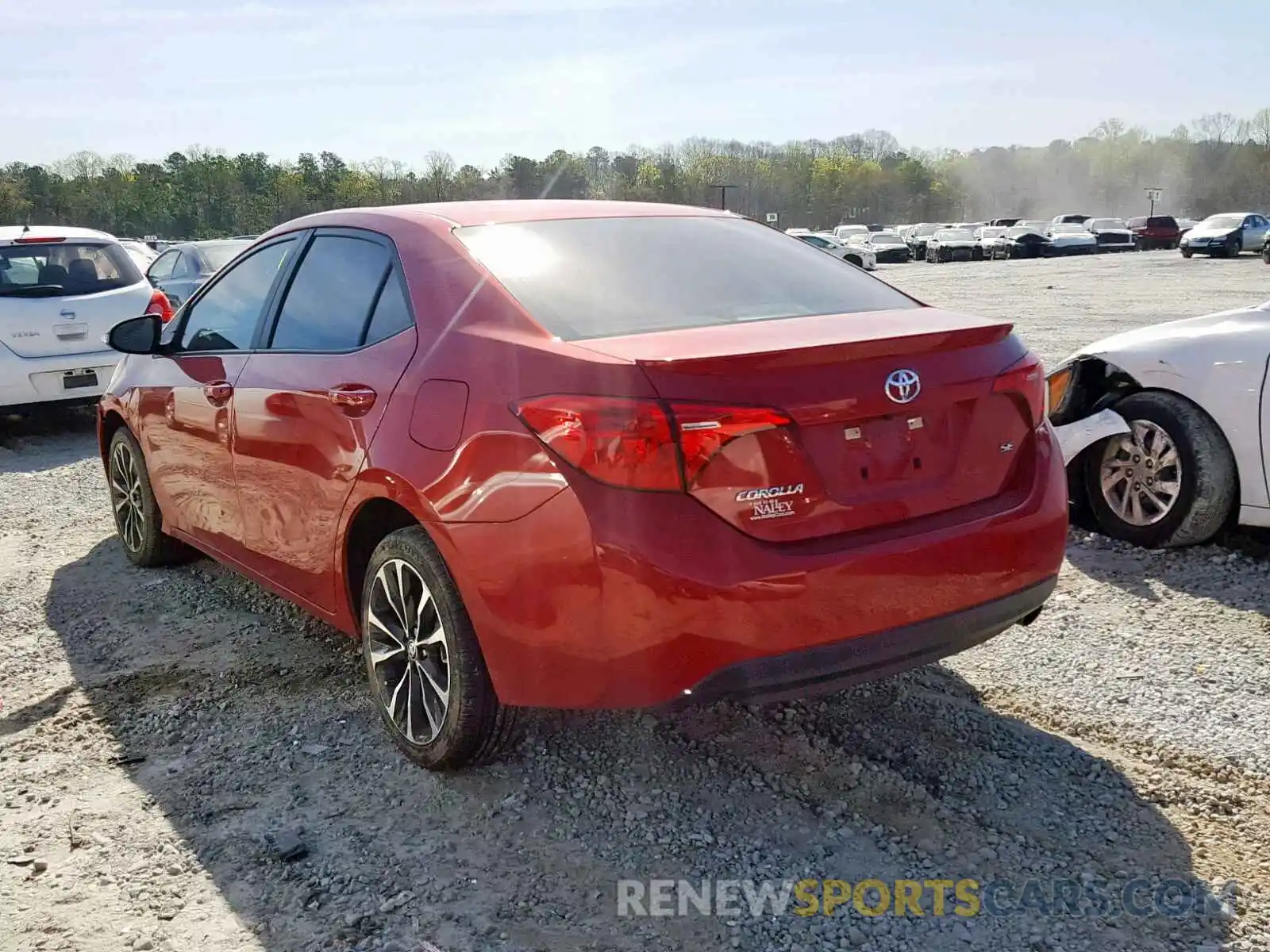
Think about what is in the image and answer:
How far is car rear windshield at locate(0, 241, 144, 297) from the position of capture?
345 inches

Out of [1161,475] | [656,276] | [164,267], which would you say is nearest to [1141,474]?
[1161,475]

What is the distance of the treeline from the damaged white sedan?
65.7 metres

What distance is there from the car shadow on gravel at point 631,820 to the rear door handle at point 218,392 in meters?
1.03

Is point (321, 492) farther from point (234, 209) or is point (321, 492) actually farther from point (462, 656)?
point (234, 209)

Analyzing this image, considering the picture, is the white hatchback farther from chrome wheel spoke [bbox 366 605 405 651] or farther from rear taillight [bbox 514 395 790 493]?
rear taillight [bbox 514 395 790 493]

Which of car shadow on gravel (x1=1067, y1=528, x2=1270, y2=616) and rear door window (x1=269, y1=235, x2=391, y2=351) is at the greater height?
rear door window (x1=269, y1=235, x2=391, y2=351)

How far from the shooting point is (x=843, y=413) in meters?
2.75

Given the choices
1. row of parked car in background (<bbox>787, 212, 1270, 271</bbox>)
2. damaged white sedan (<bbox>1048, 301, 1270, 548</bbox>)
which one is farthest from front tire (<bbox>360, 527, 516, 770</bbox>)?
row of parked car in background (<bbox>787, 212, 1270, 271</bbox>)

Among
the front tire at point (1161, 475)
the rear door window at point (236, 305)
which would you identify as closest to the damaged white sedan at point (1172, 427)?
the front tire at point (1161, 475)

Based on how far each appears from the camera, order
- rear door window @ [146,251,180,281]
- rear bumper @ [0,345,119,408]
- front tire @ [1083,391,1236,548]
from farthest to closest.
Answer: rear door window @ [146,251,180,281], rear bumper @ [0,345,119,408], front tire @ [1083,391,1236,548]

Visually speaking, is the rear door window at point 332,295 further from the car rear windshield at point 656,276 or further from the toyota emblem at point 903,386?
the toyota emblem at point 903,386

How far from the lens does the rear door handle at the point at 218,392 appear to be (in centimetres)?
415

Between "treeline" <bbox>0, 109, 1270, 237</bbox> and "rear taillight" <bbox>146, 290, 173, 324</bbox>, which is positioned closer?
"rear taillight" <bbox>146, 290, 173, 324</bbox>

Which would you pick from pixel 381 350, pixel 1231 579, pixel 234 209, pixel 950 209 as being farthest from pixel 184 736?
pixel 950 209
